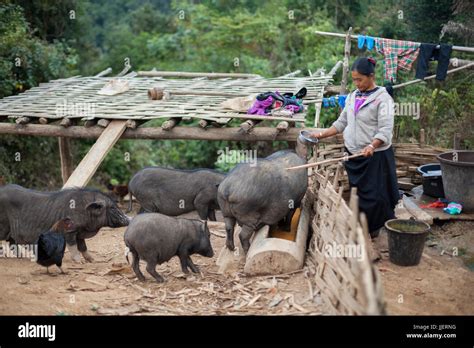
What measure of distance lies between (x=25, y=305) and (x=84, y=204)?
246 cm

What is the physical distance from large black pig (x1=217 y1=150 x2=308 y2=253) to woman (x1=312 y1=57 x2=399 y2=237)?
0.92 meters

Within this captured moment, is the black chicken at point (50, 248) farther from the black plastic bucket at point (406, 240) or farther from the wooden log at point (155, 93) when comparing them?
the wooden log at point (155, 93)

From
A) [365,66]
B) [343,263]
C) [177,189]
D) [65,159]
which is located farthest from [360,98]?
[65,159]

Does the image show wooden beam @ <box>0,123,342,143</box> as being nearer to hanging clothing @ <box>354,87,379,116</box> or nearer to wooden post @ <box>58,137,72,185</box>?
wooden post @ <box>58,137,72,185</box>

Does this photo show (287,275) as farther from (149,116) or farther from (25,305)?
(149,116)

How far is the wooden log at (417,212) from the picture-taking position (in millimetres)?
8345

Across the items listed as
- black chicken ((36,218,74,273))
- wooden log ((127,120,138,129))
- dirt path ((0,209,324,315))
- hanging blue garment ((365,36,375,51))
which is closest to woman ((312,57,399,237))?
dirt path ((0,209,324,315))

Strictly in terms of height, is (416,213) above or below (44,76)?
below

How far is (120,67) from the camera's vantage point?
25422 millimetres

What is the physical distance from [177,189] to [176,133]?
3.67ft

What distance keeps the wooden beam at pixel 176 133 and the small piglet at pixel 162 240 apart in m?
2.54

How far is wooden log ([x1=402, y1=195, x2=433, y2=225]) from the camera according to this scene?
8.35 meters

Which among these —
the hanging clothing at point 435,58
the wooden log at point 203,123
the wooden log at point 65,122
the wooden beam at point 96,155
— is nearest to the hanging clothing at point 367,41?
the hanging clothing at point 435,58

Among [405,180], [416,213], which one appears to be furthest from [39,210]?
[405,180]
